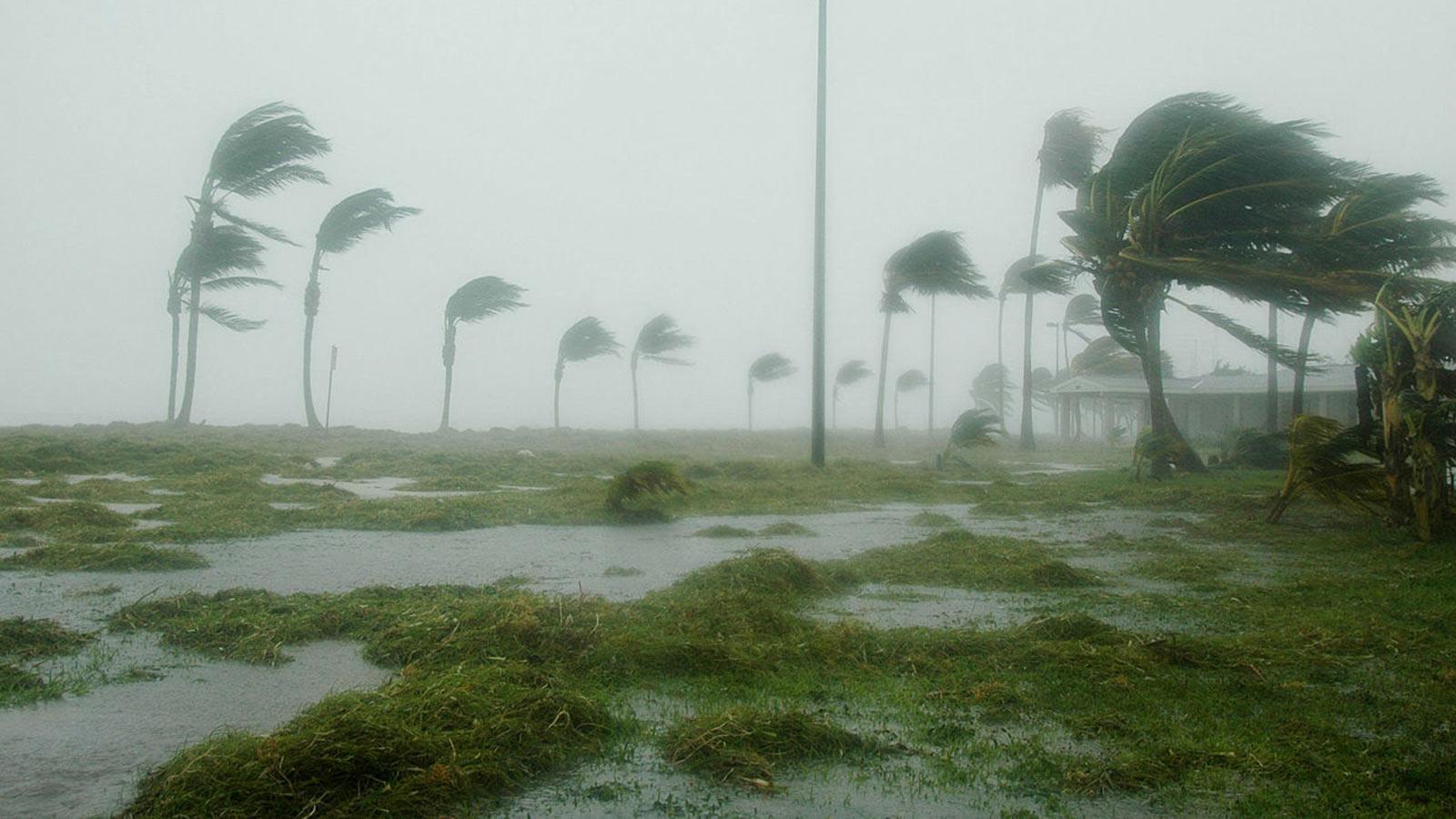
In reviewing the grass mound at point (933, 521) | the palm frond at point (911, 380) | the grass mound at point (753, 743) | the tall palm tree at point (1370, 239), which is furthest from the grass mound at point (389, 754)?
the palm frond at point (911, 380)

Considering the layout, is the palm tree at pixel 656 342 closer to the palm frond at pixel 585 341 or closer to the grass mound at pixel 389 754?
the palm frond at pixel 585 341

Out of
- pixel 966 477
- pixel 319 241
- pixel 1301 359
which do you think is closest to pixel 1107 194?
pixel 1301 359

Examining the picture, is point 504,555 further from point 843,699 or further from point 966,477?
point 966,477

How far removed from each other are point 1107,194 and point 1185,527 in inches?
341

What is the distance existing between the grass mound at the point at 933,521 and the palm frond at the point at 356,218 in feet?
77.9

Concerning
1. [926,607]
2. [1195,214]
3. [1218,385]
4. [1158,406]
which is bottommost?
[926,607]

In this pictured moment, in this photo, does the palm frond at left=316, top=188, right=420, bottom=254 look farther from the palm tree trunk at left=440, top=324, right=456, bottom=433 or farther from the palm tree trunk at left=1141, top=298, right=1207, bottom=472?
the palm tree trunk at left=1141, top=298, right=1207, bottom=472

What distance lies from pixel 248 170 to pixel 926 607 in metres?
24.2

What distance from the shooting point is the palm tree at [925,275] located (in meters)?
30.2

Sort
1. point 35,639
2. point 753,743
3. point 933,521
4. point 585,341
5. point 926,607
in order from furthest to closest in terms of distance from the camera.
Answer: point 585,341 < point 933,521 < point 926,607 < point 35,639 < point 753,743

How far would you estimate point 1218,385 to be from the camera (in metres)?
37.9

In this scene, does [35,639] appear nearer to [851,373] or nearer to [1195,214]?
[1195,214]

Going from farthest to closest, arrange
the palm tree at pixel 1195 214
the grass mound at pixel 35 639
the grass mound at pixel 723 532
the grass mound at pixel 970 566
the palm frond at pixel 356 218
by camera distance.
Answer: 1. the palm frond at pixel 356 218
2. the palm tree at pixel 1195 214
3. the grass mound at pixel 723 532
4. the grass mound at pixel 970 566
5. the grass mound at pixel 35 639

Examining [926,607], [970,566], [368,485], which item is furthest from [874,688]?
[368,485]
